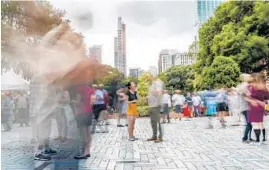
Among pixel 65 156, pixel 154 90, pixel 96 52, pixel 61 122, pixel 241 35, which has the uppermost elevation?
pixel 241 35

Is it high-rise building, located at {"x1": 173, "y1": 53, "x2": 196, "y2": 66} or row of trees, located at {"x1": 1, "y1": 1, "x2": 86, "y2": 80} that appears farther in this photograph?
high-rise building, located at {"x1": 173, "y1": 53, "x2": 196, "y2": 66}

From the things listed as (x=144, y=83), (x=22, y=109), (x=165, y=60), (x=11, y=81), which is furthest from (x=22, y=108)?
(x=165, y=60)

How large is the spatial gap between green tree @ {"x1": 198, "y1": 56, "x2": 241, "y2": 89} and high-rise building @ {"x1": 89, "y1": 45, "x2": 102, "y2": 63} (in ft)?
1.35

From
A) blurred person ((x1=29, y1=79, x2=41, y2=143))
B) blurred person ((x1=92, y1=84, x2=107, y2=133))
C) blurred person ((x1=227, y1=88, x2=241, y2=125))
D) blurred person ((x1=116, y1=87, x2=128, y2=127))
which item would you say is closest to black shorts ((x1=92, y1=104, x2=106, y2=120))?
blurred person ((x1=92, y1=84, x2=107, y2=133))

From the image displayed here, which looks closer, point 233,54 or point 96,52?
point 96,52

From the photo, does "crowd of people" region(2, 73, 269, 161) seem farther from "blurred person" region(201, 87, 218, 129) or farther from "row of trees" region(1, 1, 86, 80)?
"row of trees" region(1, 1, 86, 80)

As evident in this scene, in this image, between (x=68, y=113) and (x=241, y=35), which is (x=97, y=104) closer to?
(x=68, y=113)

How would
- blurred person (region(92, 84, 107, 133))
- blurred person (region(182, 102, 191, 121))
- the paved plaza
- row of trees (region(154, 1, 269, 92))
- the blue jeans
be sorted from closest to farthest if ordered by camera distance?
blurred person (region(92, 84, 107, 133))
row of trees (region(154, 1, 269, 92))
the paved plaza
blurred person (region(182, 102, 191, 121))
the blue jeans

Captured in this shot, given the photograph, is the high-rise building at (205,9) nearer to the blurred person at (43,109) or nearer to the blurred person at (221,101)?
the blurred person at (221,101)

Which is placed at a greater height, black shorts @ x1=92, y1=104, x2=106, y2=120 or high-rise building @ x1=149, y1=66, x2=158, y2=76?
high-rise building @ x1=149, y1=66, x2=158, y2=76

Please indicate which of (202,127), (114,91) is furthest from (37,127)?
(202,127)

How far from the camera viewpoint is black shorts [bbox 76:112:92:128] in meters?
1.41

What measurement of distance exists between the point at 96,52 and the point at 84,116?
44 cm

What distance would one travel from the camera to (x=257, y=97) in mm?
1461
